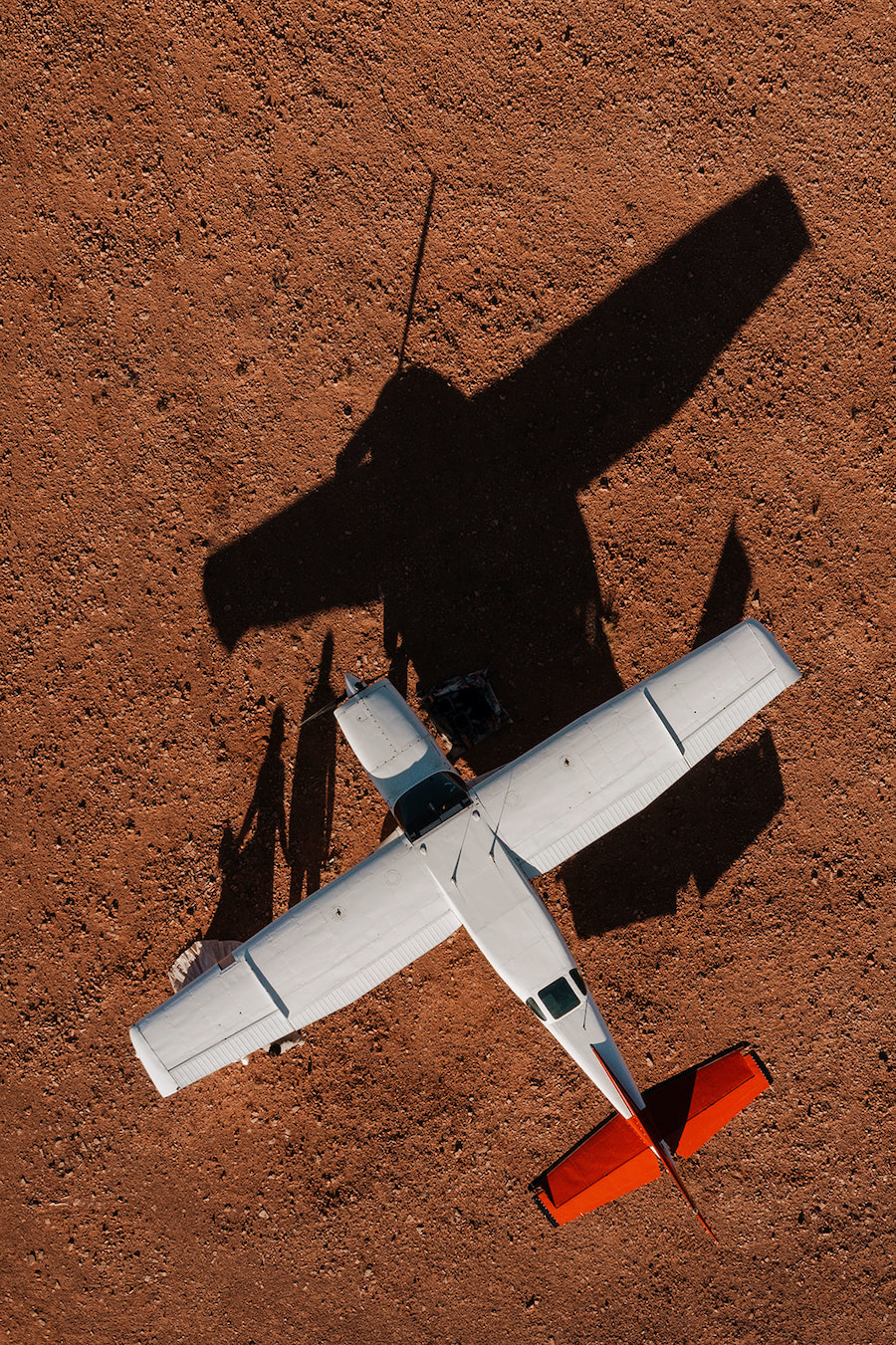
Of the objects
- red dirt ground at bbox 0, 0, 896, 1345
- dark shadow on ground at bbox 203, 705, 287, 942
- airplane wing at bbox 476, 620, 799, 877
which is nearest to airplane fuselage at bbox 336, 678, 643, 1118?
airplane wing at bbox 476, 620, 799, 877

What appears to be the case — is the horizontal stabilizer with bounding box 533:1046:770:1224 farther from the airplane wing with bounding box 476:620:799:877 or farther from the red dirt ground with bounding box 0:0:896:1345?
the airplane wing with bounding box 476:620:799:877

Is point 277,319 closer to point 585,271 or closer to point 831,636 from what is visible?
point 585,271

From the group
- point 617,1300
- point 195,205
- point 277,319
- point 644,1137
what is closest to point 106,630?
point 277,319

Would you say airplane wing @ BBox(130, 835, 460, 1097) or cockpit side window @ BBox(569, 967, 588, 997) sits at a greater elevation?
airplane wing @ BBox(130, 835, 460, 1097)

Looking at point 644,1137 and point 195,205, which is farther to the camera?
point 195,205

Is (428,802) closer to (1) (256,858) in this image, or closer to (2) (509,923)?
(2) (509,923)

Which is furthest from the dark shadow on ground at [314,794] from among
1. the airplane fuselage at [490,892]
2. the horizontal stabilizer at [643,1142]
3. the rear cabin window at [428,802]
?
the horizontal stabilizer at [643,1142]
